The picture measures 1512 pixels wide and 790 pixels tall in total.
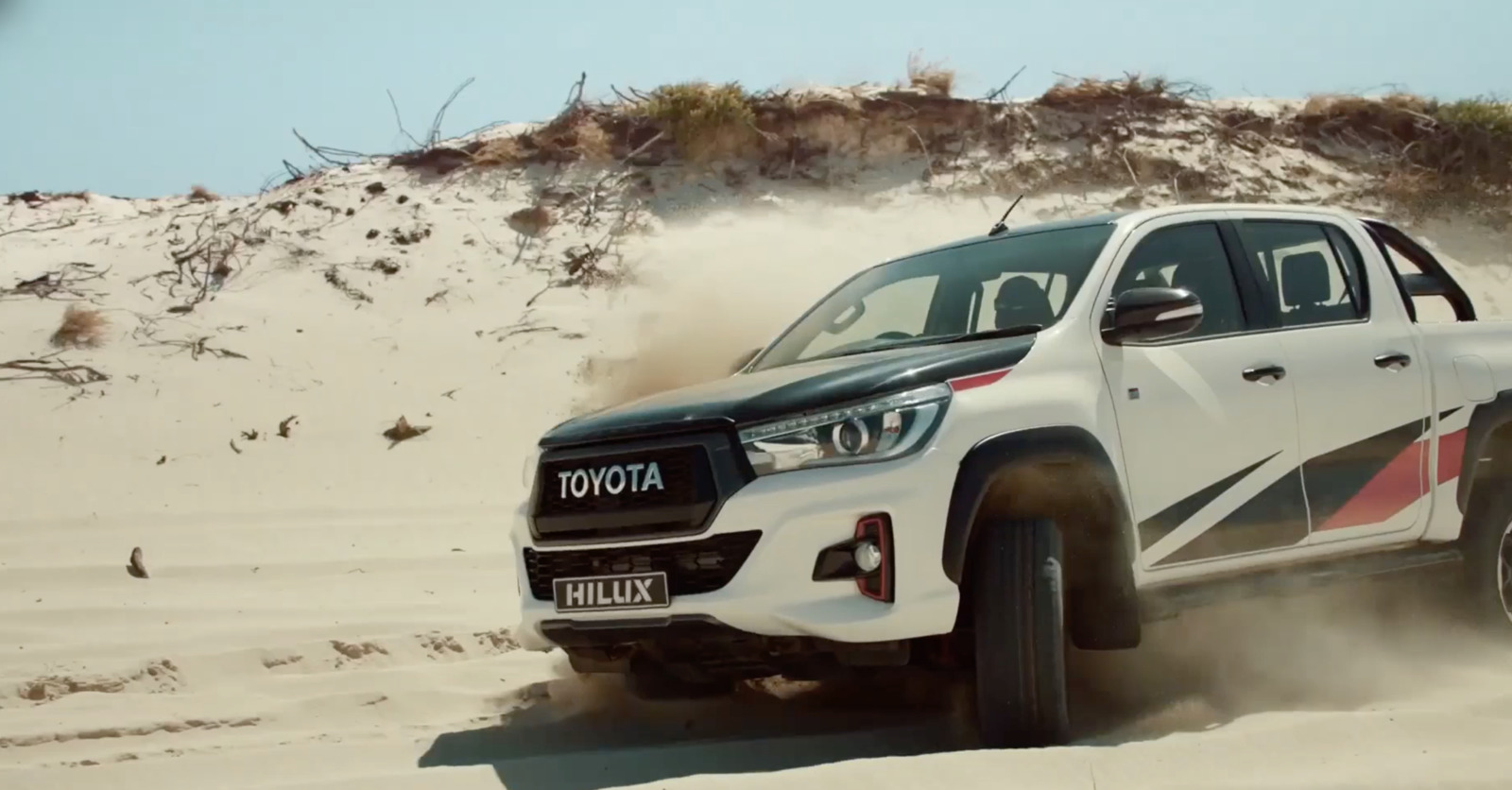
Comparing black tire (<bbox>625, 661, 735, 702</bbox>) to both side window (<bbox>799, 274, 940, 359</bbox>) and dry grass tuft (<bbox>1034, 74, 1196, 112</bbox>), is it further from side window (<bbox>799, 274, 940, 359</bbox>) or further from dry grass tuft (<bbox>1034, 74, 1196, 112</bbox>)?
dry grass tuft (<bbox>1034, 74, 1196, 112</bbox>)

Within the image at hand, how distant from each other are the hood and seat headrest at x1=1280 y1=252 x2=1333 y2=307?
1.58 m

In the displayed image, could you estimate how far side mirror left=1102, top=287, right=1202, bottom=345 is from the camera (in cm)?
498

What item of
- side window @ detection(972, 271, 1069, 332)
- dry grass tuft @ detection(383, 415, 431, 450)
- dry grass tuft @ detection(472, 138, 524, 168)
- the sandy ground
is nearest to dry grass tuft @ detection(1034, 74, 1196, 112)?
the sandy ground

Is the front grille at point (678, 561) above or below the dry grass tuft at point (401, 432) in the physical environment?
above

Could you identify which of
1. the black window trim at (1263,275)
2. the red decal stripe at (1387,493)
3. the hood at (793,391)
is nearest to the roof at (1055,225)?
the black window trim at (1263,275)

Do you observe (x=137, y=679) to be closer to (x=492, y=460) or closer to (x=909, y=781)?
(x=909, y=781)

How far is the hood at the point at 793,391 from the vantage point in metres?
4.51

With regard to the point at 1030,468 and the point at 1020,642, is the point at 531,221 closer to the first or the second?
the point at 1030,468

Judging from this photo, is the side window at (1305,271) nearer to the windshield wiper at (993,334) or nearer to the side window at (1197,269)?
the side window at (1197,269)

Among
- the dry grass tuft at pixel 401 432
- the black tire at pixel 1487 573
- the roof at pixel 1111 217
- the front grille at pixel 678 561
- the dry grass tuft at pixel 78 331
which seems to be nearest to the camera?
the front grille at pixel 678 561

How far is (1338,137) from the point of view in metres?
19.4

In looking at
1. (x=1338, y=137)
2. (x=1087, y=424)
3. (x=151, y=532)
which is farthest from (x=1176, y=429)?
(x=1338, y=137)

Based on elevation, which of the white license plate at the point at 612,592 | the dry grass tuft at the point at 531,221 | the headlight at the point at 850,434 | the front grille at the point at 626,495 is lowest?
the white license plate at the point at 612,592

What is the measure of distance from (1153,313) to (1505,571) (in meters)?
2.56
